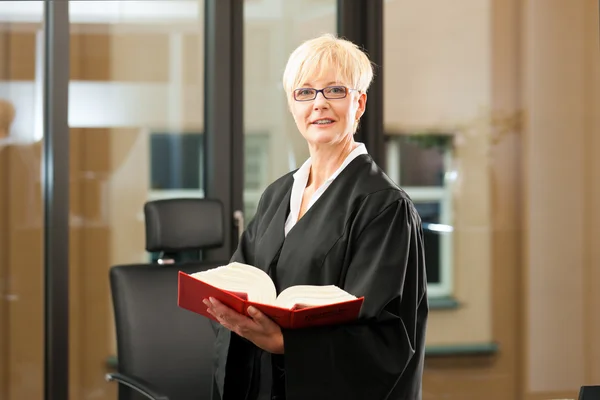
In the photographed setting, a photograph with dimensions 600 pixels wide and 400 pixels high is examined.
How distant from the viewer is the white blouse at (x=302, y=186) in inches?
81.0

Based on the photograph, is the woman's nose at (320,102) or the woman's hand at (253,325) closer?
the woman's hand at (253,325)

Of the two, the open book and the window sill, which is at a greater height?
the open book

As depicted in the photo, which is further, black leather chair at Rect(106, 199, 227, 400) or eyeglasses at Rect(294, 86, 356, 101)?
black leather chair at Rect(106, 199, 227, 400)

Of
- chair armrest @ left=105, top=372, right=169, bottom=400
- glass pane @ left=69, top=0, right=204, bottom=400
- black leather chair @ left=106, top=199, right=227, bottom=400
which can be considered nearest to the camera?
chair armrest @ left=105, top=372, right=169, bottom=400

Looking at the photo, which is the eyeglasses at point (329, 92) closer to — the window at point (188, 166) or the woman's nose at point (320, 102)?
the woman's nose at point (320, 102)

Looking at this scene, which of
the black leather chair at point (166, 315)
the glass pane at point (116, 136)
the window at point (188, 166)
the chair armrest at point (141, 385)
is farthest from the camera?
the window at point (188, 166)

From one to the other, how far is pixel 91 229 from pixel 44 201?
23 cm

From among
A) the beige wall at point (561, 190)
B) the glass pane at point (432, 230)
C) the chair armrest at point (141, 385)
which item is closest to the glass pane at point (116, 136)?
the chair armrest at point (141, 385)

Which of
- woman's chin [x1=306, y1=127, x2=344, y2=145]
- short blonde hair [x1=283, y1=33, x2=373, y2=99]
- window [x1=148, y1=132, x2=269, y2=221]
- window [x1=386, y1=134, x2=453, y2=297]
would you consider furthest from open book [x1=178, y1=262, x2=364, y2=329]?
window [x1=386, y1=134, x2=453, y2=297]

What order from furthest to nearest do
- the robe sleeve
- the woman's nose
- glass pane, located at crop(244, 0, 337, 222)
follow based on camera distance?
glass pane, located at crop(244, 0, 337, 222), the woman's nose, the robe sleeve

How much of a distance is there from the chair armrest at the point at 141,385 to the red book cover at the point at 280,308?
2.60 ft

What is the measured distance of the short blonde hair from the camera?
2020mm

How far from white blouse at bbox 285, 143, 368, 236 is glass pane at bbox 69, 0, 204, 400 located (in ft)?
5.56

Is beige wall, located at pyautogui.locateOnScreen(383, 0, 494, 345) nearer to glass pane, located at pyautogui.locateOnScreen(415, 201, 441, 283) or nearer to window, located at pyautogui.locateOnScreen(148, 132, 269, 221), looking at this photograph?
glass pane, located at pyautogui.locateOnScreen(415, 201, 441, 283)
